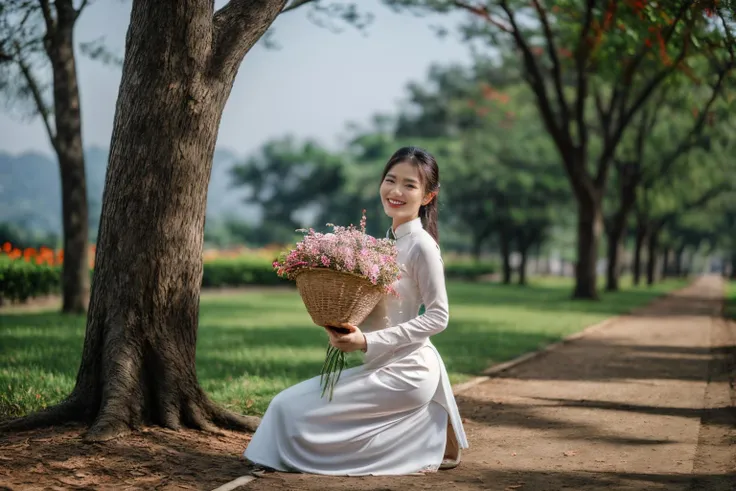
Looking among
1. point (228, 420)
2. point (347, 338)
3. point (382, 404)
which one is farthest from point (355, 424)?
point (228, 420)

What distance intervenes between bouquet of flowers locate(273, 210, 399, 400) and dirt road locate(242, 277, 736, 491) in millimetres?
999

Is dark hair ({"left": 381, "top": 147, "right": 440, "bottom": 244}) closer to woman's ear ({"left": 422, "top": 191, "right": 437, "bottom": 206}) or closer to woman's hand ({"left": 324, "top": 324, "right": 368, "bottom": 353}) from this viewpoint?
woman's ear ({"left": 422, "top": 191, "right": 437, "bottom": 206})

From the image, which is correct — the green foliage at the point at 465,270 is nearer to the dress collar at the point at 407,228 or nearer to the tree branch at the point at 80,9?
the tree branch at the point at 80,9

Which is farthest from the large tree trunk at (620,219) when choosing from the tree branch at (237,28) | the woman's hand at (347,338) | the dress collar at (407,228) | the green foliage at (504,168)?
the woman's hand at (347,338)

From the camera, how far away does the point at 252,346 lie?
38.7 ft

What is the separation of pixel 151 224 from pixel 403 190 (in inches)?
71.2

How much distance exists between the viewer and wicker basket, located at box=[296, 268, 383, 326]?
4.44 metres

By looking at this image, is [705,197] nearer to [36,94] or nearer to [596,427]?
[36,94]

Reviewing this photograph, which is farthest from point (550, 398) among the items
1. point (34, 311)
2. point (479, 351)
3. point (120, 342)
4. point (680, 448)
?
point (34, 311)

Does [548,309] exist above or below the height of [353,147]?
below

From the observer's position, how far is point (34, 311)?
1666 cm

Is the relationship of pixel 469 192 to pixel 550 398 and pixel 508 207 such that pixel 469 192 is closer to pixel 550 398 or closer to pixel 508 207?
pixel 508 207

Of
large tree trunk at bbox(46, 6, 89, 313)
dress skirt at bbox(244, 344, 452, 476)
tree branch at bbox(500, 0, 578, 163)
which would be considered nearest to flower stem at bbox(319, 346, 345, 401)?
dress skirt at bbox(244, 344, 452, 476)

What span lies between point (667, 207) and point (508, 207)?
23.5 feet
